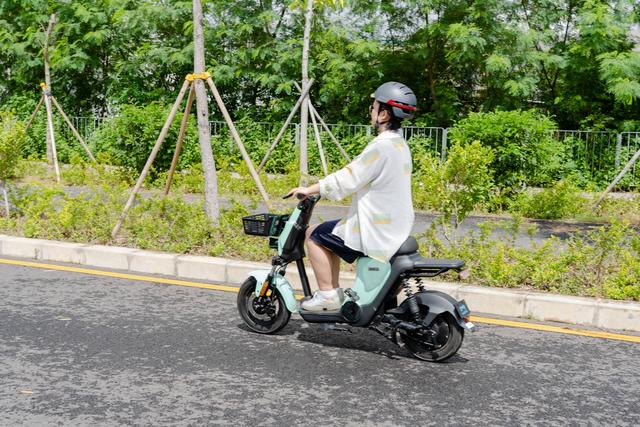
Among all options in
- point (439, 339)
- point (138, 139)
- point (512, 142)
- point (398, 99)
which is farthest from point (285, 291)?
point (138, 139)

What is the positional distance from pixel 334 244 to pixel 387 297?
0.48 m

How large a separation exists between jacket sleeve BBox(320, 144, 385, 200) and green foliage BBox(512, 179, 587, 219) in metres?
7.45

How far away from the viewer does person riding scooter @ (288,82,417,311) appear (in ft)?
16.3

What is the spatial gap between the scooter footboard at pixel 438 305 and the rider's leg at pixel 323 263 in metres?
0.63

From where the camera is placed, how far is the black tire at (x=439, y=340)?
16.2ft

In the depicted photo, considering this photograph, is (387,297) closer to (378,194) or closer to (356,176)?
(378,194)

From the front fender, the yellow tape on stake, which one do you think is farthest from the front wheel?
the yellow tape on stake

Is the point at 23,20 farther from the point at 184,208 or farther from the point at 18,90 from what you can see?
the point at 184,208

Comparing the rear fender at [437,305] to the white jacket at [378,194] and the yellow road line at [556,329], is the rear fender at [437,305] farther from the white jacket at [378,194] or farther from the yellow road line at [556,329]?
the yellow road line at [556,329]

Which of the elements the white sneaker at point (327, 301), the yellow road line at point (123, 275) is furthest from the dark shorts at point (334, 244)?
the yellow road line at point (123, 275)

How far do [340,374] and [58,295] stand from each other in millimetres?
2992

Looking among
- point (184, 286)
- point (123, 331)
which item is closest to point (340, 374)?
point (123, 331)

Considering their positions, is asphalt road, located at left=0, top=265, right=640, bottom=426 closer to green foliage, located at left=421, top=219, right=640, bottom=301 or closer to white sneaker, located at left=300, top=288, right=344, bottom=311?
white sneaker, located at left=300, top=288, right=344, bottom=311

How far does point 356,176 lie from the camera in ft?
16.3
